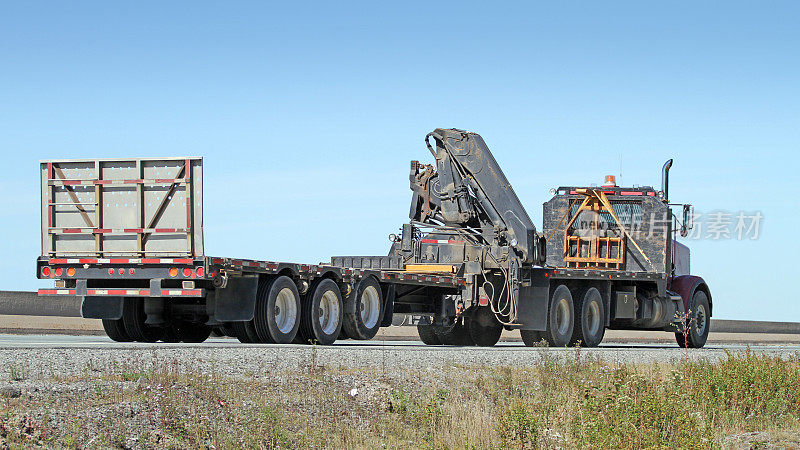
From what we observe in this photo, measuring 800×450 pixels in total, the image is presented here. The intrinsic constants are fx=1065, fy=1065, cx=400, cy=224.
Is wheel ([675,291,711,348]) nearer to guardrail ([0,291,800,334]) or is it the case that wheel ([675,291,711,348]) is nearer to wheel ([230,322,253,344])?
wheel ([230,322,253,344])

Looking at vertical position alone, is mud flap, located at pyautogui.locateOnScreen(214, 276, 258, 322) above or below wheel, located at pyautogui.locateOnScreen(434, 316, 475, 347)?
above

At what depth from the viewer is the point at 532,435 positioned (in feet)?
30.3

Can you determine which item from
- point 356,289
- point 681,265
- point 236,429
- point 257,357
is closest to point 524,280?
point 356,289

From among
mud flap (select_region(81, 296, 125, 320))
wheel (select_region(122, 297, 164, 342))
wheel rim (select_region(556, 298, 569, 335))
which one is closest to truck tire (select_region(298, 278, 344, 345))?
wheel (select_region(122, 297, 164, 342))

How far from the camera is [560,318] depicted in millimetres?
22516

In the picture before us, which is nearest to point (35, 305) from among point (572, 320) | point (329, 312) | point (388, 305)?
point (388, 305)

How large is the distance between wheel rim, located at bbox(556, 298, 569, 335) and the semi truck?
3 centimetres

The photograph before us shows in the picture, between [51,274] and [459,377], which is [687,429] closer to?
[459,377]

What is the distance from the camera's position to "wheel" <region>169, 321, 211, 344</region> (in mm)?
18156

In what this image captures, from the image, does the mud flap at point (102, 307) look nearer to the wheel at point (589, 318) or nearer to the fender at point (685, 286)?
the wheel at point (589, 318)

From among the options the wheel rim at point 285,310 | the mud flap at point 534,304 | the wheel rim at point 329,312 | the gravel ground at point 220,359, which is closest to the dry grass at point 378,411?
the gravel ground at point 220,359

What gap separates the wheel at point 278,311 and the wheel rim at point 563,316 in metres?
7.24

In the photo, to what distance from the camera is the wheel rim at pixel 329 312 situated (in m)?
17.8

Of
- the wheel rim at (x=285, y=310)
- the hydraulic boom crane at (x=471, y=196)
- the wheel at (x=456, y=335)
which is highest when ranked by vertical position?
the hydraulic boom crane at (x=471, y=196)
